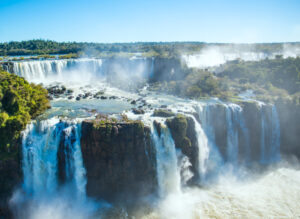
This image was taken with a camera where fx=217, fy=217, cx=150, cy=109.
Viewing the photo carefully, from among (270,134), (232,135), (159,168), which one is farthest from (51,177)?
(270,134)

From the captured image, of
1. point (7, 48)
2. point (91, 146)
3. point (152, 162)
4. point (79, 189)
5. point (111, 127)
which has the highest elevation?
point (7, 48)

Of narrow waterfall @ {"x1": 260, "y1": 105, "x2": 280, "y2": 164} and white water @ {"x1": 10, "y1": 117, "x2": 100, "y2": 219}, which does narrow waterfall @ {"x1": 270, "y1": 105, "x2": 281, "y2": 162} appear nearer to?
narrow waterfall @ {"x1": 260, "y1": 105, "x2": 280, "y2": 164}

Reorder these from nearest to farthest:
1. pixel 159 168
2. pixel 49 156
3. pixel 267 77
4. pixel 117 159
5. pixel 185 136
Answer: pixel 49 156
pixel 117 159
pixel 159 168
pixel 185 136
pixel 267 77

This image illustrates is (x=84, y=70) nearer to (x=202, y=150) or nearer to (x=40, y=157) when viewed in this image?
(x=40, y=157)

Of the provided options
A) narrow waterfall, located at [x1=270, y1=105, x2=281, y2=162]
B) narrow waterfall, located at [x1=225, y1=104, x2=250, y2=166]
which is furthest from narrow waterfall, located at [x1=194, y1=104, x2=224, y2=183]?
narrow waterfall, located at [x1=270, y1=105, x2=281, y2=162]

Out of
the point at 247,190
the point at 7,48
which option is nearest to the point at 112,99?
the point at 247,190

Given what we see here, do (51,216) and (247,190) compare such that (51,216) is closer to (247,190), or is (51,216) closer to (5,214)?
(5,214)
